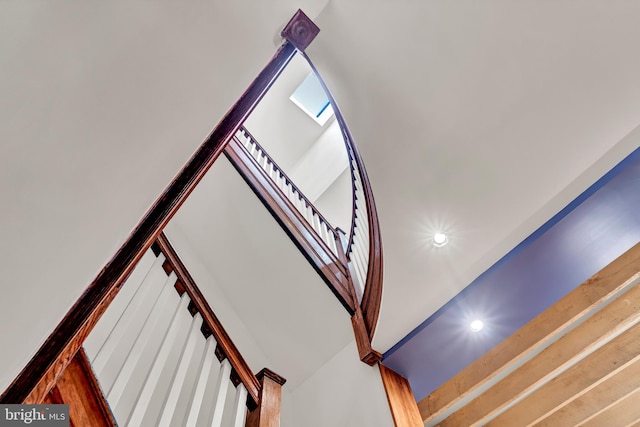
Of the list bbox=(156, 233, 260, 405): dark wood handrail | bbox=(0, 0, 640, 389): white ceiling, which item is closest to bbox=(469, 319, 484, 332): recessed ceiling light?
bbox=(0, 0, 640, 389): white ceiling

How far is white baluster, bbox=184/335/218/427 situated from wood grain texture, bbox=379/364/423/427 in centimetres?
97

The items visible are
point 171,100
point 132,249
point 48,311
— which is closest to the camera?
point 48,311

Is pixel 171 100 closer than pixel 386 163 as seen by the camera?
Yes

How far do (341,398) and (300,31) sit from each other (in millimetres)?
2193

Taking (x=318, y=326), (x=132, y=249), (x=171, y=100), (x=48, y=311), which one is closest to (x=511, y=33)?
(x=171, y=100)

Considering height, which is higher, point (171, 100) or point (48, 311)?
point (171, 100)

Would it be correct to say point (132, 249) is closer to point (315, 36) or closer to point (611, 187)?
point (315, 36)

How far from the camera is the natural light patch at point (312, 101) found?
7096mm

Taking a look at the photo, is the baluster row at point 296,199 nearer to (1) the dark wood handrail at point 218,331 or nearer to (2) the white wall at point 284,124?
(1) the dark wood handrail at point 218,331

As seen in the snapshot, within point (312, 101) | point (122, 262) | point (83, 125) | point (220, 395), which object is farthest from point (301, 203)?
point (83, 125)

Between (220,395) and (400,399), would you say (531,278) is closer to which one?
(400,399)

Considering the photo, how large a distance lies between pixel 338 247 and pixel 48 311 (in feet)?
10.6

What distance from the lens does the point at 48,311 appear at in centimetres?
88

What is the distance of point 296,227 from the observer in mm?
3467
